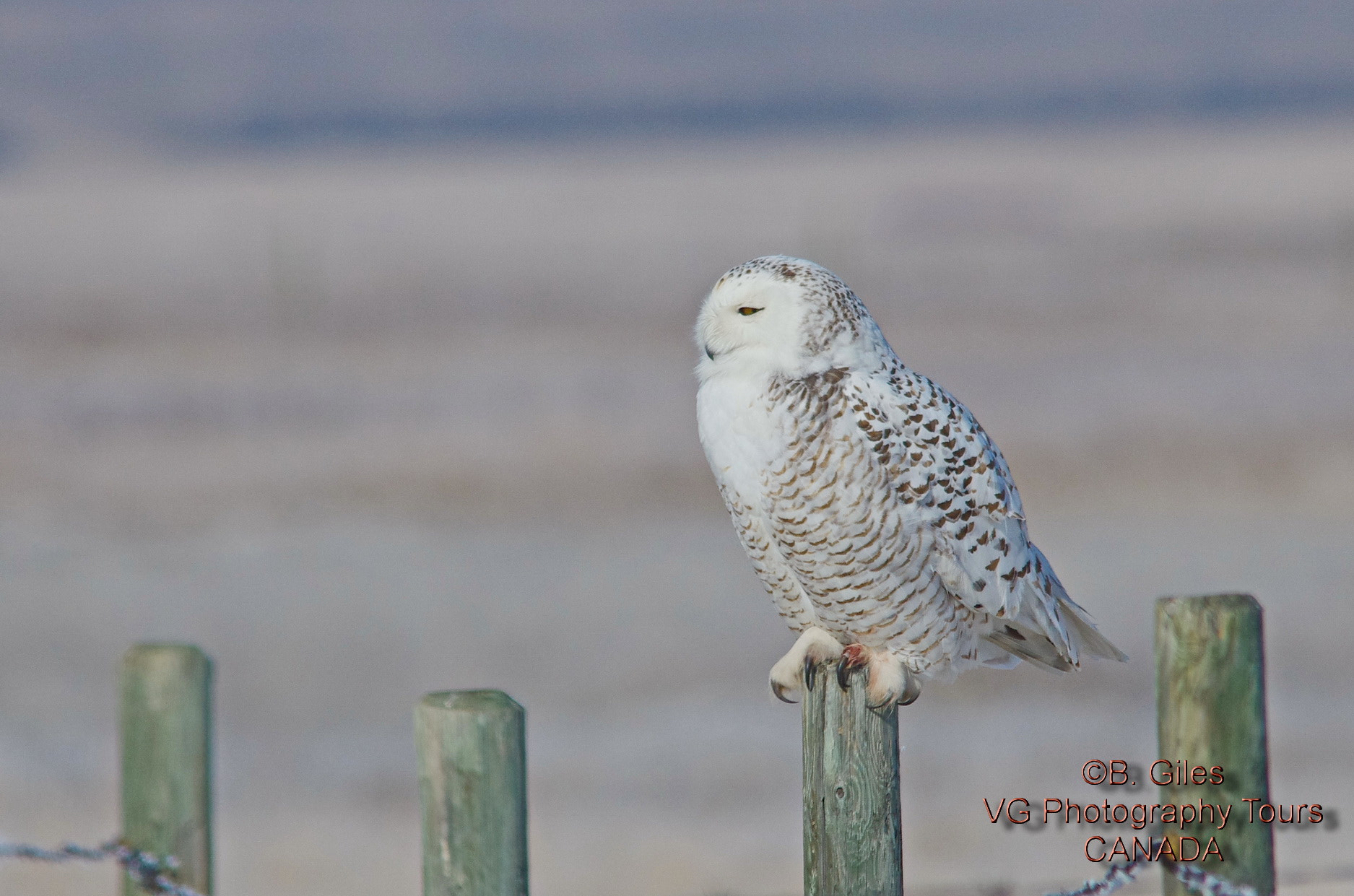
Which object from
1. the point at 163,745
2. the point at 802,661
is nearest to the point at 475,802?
the point at 163,745

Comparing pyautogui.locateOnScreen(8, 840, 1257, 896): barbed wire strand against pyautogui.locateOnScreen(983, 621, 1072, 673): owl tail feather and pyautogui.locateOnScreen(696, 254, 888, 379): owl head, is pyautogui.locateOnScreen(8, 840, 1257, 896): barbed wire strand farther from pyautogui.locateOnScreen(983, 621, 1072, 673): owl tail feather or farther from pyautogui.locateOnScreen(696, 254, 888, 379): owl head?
pyautogui.locateOnScreen(696, 254, 888, 379): owl head

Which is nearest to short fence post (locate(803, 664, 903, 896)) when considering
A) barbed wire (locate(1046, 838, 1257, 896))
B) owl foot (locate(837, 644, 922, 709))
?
barbed wire (locate(1046, 838, 1257, 896))

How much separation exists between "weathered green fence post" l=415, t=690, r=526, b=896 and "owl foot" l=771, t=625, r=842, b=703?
1409 millimetres

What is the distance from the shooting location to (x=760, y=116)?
3709 cm

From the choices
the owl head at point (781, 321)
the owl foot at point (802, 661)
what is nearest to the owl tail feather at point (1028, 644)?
the owl foot at point (802, 661)

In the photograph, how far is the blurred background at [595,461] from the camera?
6.30 m

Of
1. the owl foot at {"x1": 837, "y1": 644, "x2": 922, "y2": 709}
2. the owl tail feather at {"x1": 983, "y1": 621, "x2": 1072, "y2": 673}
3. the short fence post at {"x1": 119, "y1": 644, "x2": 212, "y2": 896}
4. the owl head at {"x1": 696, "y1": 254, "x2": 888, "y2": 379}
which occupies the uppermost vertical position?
the owl head at {"x1": 696, "y1": 254, "x2": 888, "y2": 379}

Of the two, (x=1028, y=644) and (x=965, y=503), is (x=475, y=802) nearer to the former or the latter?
(x=965, y=503)

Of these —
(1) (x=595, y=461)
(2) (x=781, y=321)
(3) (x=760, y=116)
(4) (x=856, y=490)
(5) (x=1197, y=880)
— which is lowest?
(5) (x=1197, y=880)

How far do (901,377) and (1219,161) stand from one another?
71.9 feet

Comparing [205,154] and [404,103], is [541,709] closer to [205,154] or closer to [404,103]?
[205,154]

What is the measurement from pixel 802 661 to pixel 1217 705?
3.73 feet

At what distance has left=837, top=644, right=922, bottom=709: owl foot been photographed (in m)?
3.29

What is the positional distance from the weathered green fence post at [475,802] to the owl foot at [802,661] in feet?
4.62
